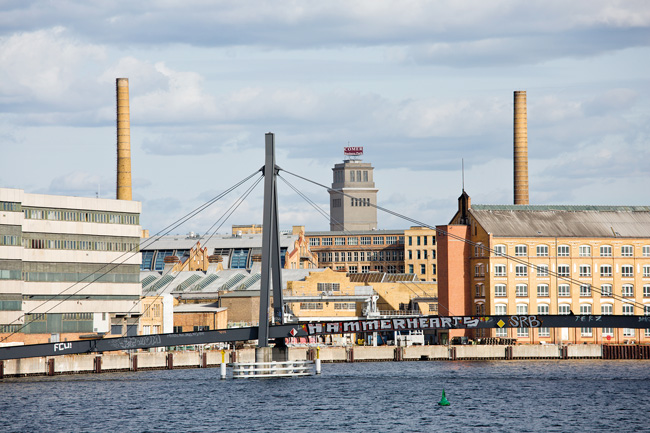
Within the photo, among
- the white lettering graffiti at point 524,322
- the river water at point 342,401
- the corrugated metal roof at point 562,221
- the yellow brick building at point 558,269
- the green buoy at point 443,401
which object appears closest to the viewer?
the river water at point 342,401

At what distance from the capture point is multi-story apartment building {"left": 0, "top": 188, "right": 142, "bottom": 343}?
120125 millimetres

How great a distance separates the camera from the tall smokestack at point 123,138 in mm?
135125

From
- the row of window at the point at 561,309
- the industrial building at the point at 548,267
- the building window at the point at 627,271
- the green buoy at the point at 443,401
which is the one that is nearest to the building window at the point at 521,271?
the industrial building at the point at 548,267

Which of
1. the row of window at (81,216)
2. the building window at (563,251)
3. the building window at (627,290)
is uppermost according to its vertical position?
the row of window at (81,216)

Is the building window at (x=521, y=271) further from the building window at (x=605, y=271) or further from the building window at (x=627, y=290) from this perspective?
the building window at (x=627, y=290)

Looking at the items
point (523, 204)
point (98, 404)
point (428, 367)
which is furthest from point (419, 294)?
point (98, 404)

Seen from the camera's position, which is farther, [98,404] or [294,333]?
[294,333]

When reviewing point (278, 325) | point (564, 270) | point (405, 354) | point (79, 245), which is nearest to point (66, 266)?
point (79, 245)

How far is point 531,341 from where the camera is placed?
444 feet

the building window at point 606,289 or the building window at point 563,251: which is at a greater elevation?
the building window at point 563,251

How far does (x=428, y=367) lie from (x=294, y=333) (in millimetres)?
27281

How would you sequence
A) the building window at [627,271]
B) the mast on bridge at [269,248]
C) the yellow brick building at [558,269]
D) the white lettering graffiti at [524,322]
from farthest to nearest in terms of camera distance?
the building window at [627,271]
the yellow brick building at [558,269]
the white lettering graffiti at [524,322]
the mast on bridge at [269,248]

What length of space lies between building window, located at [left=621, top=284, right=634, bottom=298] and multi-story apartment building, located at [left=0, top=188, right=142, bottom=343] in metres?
58.2

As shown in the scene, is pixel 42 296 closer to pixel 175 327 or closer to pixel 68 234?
pixel 68 234
